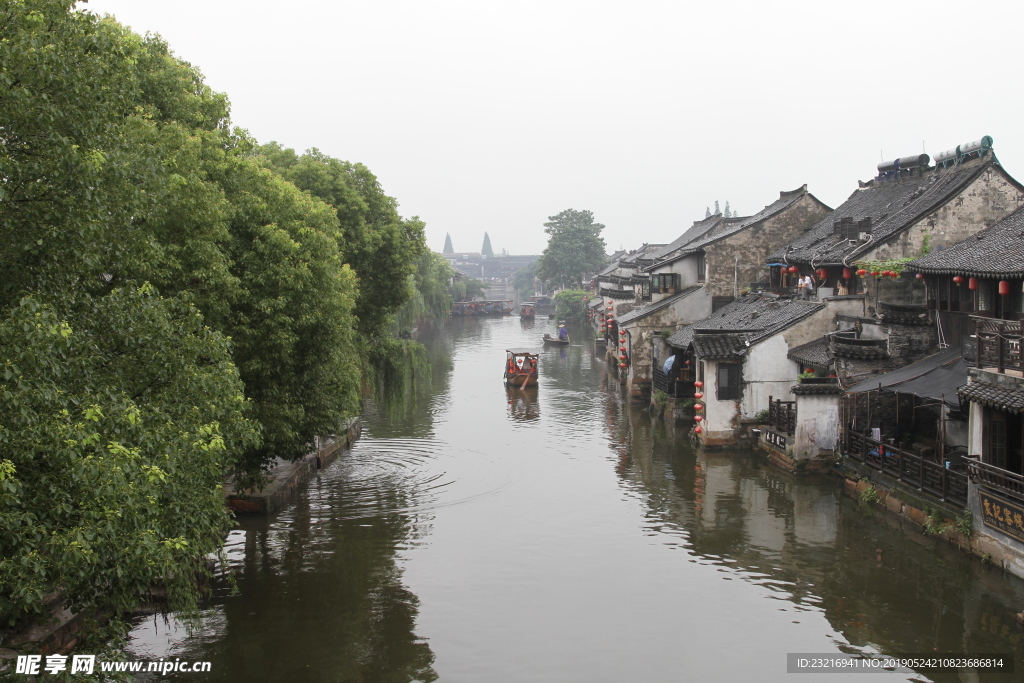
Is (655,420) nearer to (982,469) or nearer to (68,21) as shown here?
(982,469)

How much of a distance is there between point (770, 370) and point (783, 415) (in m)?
1.87

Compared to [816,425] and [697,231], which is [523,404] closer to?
[816,425]

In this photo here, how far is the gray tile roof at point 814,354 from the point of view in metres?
24.3

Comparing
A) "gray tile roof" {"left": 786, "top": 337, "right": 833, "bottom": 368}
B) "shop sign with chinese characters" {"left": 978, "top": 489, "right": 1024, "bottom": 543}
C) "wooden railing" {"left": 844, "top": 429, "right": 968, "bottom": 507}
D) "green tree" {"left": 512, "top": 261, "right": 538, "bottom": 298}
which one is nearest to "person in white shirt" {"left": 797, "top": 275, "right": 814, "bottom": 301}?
"gray tile roof" {"left": 786, "top": 337, "right": 833, "bottom": 368}

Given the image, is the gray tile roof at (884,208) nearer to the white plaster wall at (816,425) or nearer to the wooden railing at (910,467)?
the white plaster wall at (816,425)

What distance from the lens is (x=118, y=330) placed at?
32.0 ft

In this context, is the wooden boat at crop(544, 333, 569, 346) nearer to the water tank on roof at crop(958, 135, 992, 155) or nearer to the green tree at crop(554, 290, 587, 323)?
the green tree at crop(554, 290, 587, 323)

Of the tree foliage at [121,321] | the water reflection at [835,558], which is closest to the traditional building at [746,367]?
the water reflection at [835,558]

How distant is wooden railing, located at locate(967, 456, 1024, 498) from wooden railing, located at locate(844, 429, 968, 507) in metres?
0.63

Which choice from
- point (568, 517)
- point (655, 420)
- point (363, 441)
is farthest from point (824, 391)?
point (363, 441)

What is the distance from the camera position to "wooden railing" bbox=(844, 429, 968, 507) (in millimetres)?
16652

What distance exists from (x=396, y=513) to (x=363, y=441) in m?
8.79

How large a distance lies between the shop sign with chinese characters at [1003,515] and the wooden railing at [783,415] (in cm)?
797

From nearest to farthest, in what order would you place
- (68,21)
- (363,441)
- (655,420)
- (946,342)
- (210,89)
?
(68,21), (210,89), (946,342), (363,441), (655,420)
